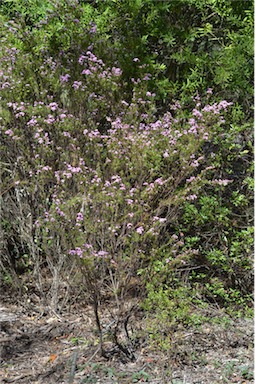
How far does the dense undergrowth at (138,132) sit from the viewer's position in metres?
3.78

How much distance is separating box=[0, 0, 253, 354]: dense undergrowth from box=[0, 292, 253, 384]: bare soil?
0.65 feet

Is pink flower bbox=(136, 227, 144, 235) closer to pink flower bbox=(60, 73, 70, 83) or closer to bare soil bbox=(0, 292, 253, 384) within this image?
bare soil bbox=(0, 292, 253, 384)

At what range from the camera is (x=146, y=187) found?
3645 mm

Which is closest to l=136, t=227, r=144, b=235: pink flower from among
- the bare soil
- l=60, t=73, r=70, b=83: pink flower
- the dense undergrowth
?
the dense undergrowth

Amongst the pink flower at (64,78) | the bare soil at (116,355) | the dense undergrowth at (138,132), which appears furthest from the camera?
the pink flower at (64,78)

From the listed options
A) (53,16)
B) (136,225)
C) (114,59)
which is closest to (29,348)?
(136,225)

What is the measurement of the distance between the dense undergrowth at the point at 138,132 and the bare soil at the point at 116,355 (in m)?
0.20

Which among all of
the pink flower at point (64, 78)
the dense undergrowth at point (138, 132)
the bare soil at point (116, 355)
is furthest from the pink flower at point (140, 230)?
the pink flower at point (64, 78)

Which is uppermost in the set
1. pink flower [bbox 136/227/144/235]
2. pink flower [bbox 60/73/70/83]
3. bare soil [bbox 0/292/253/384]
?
pink flower [bbox 60/73/70/83]

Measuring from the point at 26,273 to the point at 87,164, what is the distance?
4.18ft

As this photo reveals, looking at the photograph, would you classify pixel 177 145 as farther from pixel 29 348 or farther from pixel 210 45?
pixel 29 348

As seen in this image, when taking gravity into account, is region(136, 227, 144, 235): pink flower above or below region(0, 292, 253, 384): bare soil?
above

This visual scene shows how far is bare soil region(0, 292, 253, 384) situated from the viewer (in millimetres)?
3258

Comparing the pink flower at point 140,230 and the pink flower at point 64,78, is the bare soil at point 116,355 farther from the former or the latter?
the pink flower at point 64,78
